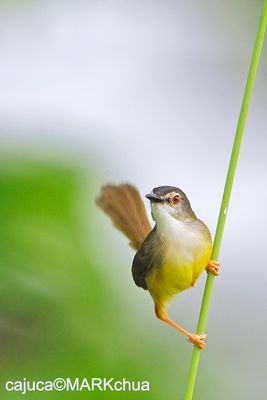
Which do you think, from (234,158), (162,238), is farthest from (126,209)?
(234,158)

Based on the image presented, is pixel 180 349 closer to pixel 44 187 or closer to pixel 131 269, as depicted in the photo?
pixel 131 269

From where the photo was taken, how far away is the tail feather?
1059 millimetres

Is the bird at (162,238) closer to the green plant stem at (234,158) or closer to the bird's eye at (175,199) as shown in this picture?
the bird's eye at (175,199)

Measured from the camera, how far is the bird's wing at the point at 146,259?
42.9 inches

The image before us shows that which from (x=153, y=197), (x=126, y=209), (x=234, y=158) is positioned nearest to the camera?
(x=234, y=158)

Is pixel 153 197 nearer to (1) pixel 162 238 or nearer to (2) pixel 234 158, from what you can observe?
(1) pixel 162 238

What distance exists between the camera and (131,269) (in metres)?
1.12

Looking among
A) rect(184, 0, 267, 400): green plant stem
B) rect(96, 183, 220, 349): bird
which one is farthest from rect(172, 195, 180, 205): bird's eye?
rect(184, 0, 267, 400): green plant stem

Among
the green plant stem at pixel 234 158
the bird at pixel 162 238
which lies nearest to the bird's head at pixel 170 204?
the bird at pixel 162 238

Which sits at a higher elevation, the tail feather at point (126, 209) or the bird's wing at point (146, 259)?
the tail feather at point (126, 209)

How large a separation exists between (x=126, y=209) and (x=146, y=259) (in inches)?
3.0

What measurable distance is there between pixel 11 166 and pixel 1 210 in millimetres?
67

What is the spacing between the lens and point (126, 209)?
1.09m

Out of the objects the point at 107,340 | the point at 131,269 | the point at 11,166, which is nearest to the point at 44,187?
the point at 11,166
